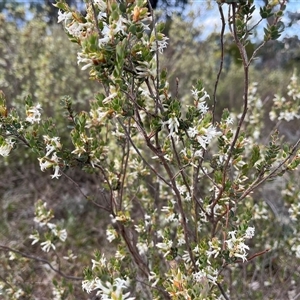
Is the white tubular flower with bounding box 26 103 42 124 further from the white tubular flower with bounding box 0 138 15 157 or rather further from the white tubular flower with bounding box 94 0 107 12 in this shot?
the white tubular flower with bounding box 94 0 107 12

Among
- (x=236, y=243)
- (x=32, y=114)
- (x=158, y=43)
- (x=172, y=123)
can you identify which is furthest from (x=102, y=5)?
(x=236, y=243)

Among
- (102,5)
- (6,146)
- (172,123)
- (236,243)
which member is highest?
(102,5)

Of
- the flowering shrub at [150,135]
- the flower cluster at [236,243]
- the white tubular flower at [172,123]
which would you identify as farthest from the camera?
the flower cluster at [236,243]

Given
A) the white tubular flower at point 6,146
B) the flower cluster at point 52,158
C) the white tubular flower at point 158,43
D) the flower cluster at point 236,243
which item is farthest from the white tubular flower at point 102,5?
the flower cluster at point 236,243

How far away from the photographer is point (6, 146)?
4.79ft

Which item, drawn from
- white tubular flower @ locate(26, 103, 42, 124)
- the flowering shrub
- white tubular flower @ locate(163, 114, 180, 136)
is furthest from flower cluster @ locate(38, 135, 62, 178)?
white tubular flower @ locate(163, 114, 180, 136)

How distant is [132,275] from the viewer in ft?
6.15

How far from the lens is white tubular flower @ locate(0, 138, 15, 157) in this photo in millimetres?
1447

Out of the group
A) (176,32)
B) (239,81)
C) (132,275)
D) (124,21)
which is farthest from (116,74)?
(239,81)

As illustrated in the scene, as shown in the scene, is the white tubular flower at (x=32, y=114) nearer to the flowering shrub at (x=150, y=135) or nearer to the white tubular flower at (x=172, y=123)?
the flowering shrub at (x=150, y=135)

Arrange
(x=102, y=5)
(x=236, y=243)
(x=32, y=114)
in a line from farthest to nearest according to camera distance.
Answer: (x=32, y=114)
(x=236, y=243)
(x=102, y=5)

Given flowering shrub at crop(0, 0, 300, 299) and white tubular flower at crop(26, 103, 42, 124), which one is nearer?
flowering shrub at crop(0, 0, 300, 299)

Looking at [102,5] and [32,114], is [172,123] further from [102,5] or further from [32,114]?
[32,114]

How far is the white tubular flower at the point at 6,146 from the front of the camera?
1447 millimetres
